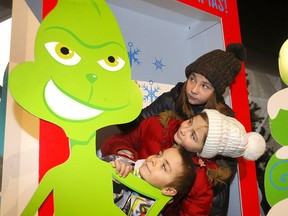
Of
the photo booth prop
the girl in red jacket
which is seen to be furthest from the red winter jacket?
the photo booth prop

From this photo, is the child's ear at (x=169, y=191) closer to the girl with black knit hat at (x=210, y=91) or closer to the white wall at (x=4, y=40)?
the girl with black knit hat at (x=210, y=91)

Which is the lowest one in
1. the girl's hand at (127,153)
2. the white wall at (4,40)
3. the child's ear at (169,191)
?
the child's ear at (169,191)

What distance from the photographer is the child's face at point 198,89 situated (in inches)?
40.8

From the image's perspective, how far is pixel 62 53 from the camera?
0.67 m

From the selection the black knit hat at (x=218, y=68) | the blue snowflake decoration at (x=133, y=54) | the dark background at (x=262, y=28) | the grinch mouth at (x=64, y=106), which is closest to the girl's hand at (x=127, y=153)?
the grinch mouth at (x=64, y=106)

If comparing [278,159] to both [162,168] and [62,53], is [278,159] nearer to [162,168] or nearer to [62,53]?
[162,168]

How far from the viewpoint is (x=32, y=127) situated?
695mm

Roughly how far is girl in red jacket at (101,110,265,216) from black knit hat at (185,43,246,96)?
151mm

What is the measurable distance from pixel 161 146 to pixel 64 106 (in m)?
0.42

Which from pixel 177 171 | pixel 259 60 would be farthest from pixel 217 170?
pixel 259 60

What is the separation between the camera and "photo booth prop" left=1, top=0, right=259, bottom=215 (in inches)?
26.0

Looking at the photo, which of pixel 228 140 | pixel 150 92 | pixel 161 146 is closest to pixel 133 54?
pixel 150 92

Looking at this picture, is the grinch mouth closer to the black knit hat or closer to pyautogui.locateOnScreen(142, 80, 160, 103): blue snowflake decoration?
the black knit hat

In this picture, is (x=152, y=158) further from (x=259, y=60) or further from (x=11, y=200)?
(x=259, y=60)
